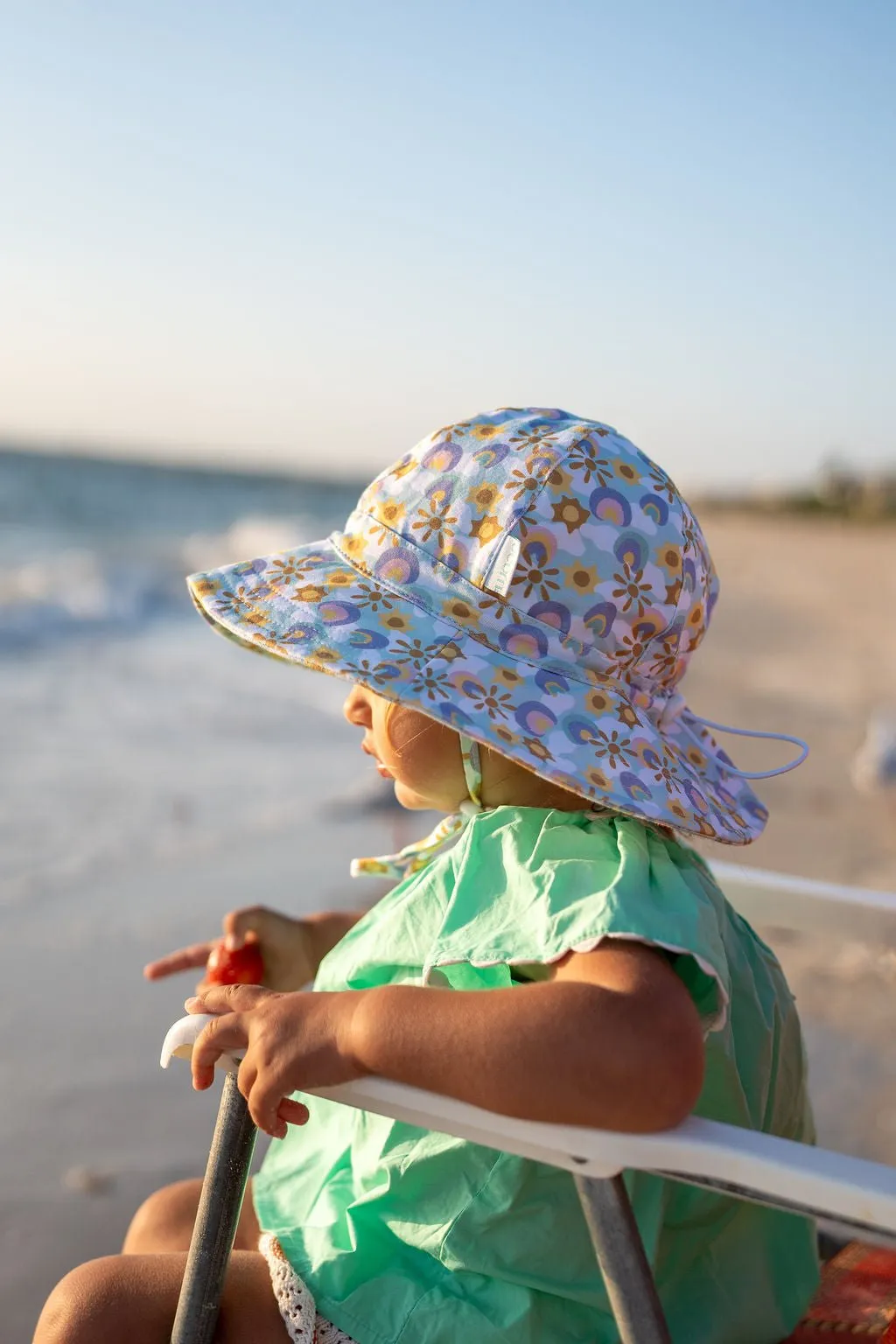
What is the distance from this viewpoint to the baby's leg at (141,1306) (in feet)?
4.08

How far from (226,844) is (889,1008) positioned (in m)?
1.92

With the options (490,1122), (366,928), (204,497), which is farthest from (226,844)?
(204,497)

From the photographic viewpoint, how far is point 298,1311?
4.11 feet

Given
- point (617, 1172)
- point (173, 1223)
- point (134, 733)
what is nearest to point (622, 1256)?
point (617, 1172)

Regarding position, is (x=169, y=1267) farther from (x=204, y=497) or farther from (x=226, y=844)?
(x=204, y=497)

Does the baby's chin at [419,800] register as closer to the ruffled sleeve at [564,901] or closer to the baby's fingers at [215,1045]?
the ruffled sleeve at [564,901]

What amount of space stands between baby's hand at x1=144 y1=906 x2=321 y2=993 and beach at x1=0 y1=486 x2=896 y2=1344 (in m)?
0.62

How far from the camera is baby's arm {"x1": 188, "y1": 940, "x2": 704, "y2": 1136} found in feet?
3.29

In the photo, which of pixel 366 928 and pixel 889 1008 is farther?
pixel 889 1008

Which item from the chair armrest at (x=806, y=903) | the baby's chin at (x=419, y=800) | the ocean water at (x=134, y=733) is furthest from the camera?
the ocean water at (x=134, y=733)

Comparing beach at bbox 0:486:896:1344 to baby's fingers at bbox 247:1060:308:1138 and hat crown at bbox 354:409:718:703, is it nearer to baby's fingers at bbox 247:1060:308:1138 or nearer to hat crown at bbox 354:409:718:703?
baby's fingers at bbox 247:1060:308:1138

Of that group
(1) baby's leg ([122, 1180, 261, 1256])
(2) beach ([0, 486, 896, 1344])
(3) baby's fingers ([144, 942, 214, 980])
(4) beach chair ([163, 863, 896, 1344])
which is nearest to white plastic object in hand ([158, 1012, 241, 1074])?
(4) beach chair ([163, 863, 896, 1344])

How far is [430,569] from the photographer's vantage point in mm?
1384

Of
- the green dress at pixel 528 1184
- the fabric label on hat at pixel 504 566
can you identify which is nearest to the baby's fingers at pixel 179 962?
the green dress at pixel 528 1184
